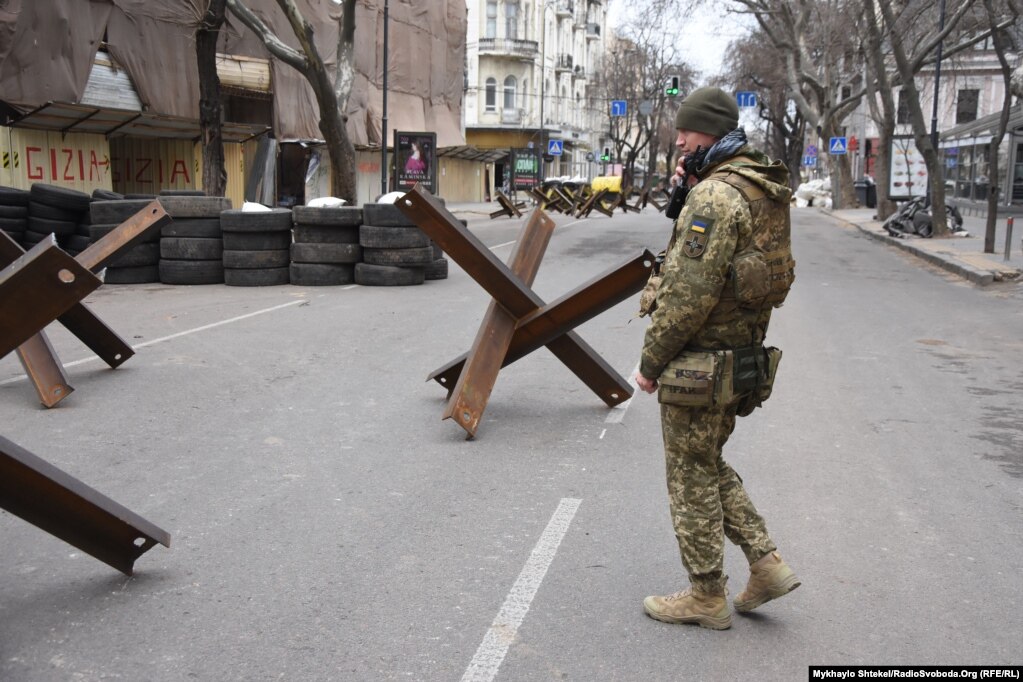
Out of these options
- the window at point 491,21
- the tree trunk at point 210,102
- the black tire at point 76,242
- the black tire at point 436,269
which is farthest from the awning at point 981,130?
the window at point 491,21

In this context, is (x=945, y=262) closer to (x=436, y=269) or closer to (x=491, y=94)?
(x=436, y=269)

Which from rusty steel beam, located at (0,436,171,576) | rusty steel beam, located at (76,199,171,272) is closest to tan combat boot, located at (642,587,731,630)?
rusty steel beam, located at (0,436,171,576)

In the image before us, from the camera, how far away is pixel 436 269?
48.5ft

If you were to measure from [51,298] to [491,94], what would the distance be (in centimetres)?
6806

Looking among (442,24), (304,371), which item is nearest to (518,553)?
(304,371)

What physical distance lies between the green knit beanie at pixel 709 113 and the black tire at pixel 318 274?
10.8 m

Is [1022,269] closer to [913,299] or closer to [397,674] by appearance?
[913,299]

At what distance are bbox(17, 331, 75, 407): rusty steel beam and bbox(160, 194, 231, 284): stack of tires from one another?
7058mm

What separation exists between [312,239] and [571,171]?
75.1 meters

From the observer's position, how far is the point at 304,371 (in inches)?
319

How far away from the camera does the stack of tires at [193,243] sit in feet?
45.4

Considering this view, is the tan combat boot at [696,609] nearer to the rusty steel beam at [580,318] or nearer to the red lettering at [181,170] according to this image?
the rusty steel beam at [580,318]

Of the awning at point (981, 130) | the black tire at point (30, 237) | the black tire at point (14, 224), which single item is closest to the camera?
the black tire at point (14, 224)

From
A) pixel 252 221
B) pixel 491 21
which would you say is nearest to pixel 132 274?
Answer: pixel 252 221
